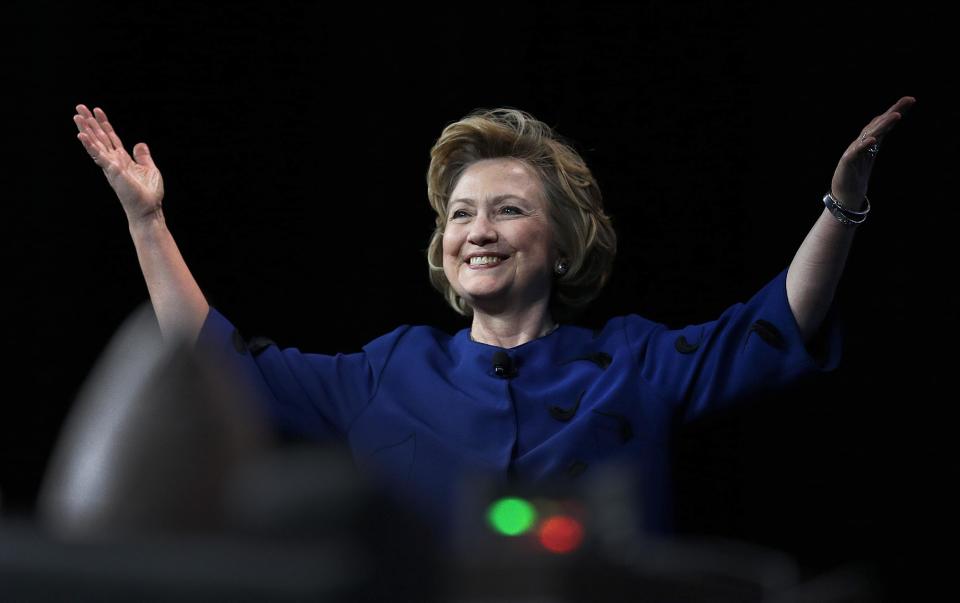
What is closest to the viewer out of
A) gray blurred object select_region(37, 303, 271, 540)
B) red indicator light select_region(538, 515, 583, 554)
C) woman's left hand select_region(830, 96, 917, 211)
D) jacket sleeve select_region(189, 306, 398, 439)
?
gray blurred object select_region(37, 303, 271, 540)

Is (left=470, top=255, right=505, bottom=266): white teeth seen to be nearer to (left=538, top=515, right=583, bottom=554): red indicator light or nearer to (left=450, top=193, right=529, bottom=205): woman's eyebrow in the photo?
(left=450, top=193, right=529, bottom=205): woman's eyebrow

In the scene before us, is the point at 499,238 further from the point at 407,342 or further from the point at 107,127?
the point at 107,127

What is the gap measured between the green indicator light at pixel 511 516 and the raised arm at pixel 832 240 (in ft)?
3.46

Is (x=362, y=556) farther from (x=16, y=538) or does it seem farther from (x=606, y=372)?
(x=606, y=372)

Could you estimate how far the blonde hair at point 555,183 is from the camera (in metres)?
2.03

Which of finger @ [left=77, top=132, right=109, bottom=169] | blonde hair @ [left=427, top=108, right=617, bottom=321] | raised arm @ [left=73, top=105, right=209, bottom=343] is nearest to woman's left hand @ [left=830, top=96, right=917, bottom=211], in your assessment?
blonde hair @ [left=427, top=108, right=617, bottom=321]

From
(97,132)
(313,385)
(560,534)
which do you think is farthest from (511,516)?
(97,132)

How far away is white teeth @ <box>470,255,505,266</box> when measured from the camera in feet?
6.33

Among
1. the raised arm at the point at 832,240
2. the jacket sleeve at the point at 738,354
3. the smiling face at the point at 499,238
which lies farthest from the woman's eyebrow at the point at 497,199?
the raised arm at the point at 832,240

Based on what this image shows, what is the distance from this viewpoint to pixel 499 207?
1973 mm

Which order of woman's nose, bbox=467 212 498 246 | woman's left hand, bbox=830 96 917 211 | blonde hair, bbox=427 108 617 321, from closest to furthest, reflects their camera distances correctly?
1. woman's left hand, bbox=830 96 917 211
2. woman's nose, bbox=467 212 498 246
3. blonde hair, bbox=427 108 617 321

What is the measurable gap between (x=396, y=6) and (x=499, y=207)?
0.75 meters

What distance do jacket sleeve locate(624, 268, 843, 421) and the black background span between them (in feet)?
1.57

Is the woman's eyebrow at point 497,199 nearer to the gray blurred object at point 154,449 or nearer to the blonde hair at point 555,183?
the blonde hair at point 555,183
